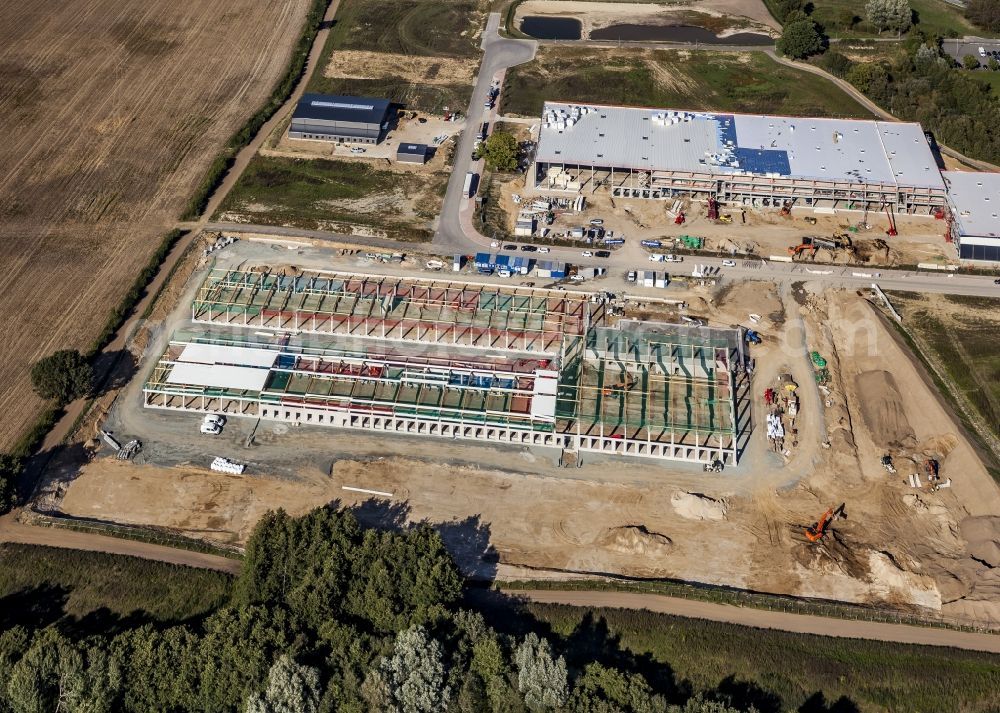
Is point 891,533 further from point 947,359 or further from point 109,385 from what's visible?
point 109,385

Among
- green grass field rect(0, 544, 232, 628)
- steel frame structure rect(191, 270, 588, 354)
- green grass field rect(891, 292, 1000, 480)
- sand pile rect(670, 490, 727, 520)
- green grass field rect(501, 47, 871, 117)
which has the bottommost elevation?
green grass field rect(0, 544, 232, 628)

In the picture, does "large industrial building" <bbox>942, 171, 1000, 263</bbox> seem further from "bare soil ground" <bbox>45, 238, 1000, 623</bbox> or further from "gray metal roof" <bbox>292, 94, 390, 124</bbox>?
"gray metal roof" <bbox>292, 94, 390, 124</bbox>

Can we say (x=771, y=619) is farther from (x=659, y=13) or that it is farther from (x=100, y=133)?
(x=659, y=13)

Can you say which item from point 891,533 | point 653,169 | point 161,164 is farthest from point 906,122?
point 161,164

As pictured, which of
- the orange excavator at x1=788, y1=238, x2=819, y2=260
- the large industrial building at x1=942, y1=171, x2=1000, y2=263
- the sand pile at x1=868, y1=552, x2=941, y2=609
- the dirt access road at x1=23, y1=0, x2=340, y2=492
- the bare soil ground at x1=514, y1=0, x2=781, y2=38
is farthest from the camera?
A: the bare soil ground at x1=514, y1=0, x2=781, y2=38

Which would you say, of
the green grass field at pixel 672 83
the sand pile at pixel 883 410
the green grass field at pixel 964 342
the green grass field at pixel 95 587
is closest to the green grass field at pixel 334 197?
the green grass field at pixel 672 83

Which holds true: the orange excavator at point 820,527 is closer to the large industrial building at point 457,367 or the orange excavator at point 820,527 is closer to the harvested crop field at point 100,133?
the large industrial building at point 457,367

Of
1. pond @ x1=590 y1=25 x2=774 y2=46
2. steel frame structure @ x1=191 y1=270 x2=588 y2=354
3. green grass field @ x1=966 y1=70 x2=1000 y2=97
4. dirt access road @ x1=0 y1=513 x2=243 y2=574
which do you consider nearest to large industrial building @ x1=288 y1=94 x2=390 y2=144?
steel frame structure @ x1=191 y1=270 x2=588 y2=354
